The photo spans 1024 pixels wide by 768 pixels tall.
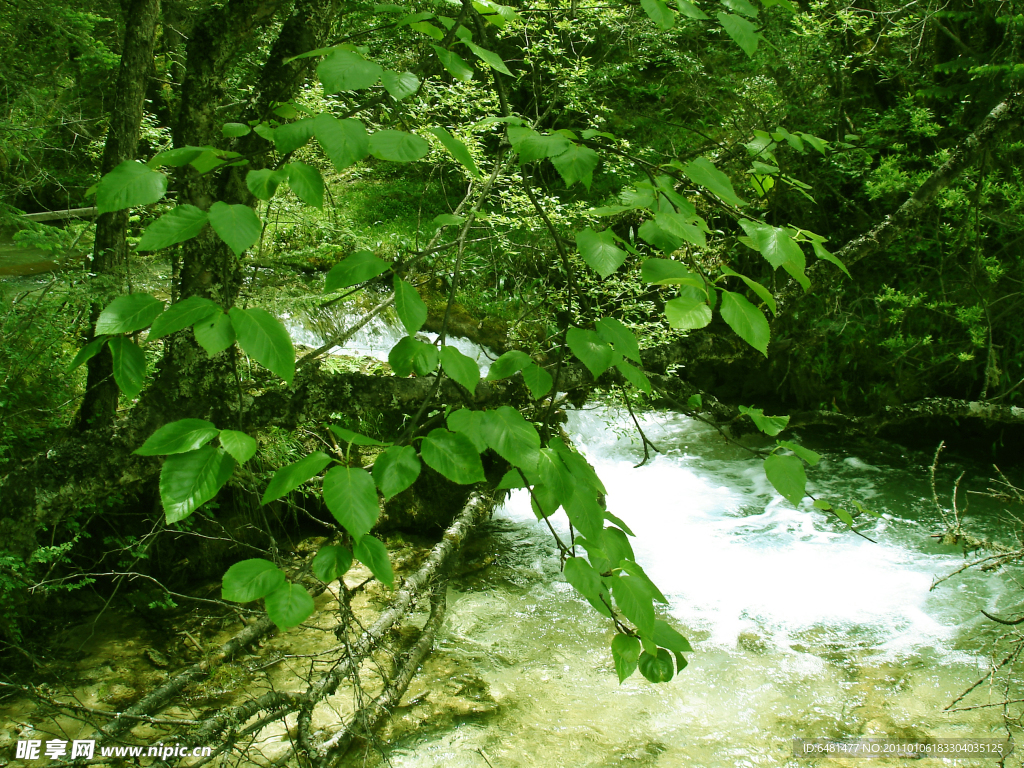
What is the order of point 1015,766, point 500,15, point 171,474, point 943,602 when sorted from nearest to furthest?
1. point 171,474
2. point 500,15
3. point 1015,766
4. point 943,602

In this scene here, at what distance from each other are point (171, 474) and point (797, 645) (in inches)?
165

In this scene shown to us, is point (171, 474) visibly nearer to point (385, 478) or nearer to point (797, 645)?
point (385, 478)

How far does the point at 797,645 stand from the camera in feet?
13.0

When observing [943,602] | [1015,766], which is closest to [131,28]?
[1015,766]

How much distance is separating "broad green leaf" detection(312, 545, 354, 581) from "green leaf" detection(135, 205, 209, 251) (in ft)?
1.52

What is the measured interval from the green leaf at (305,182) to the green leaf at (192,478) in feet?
1.28

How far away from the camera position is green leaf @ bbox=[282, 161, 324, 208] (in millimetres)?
925

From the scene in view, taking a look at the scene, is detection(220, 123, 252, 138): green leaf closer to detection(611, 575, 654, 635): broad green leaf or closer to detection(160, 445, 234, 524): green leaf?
detection(160, 445, 234, 524): green leaf

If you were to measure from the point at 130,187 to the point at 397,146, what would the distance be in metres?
0.38

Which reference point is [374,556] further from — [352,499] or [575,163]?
[575,163]

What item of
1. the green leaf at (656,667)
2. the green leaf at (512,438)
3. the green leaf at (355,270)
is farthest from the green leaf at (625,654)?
the green leaf at (355,270)

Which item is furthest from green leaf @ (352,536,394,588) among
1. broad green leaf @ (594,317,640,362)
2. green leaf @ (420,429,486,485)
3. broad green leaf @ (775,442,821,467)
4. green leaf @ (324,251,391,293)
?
broad green leaf @ (775,442,821,467)

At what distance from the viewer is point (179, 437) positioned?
83 cm

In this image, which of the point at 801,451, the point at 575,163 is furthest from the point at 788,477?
the point at 575,163
